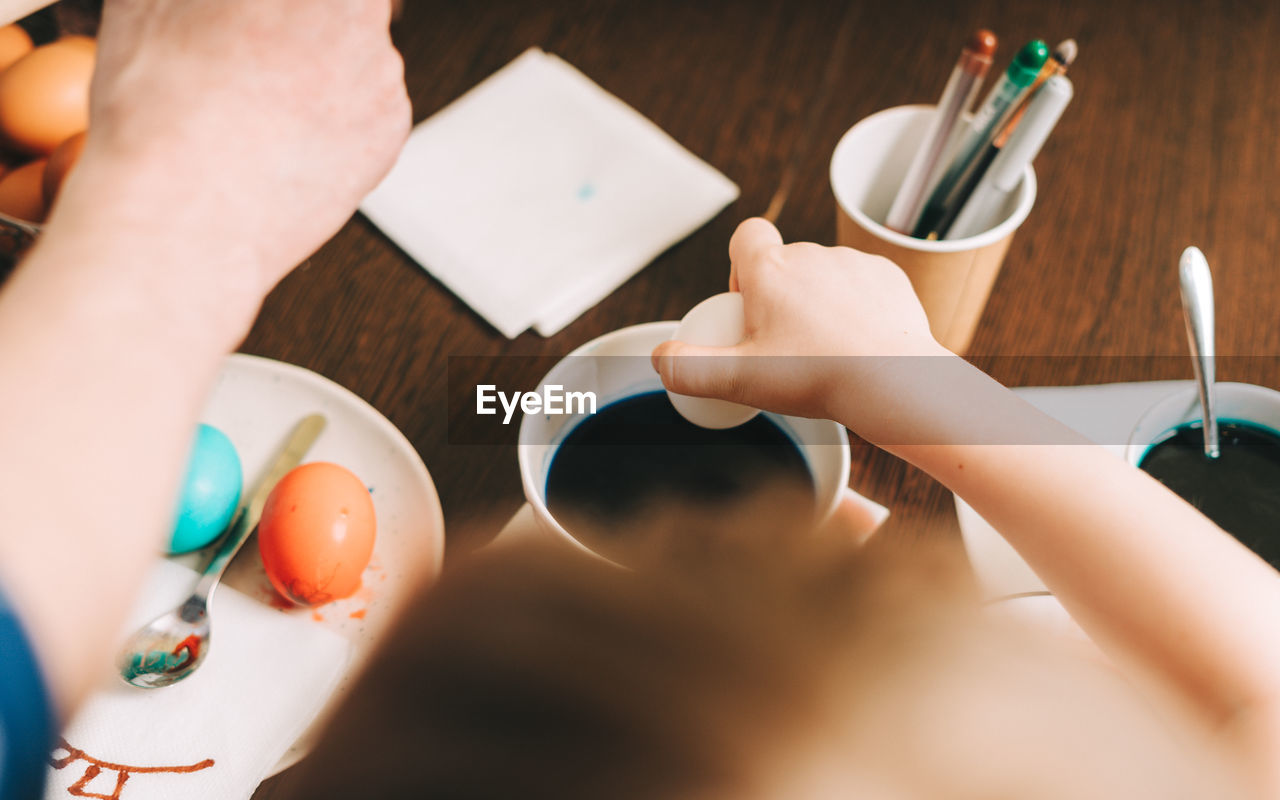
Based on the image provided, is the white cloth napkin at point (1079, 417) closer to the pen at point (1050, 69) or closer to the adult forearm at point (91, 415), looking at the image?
the pen at point (1050, 69)

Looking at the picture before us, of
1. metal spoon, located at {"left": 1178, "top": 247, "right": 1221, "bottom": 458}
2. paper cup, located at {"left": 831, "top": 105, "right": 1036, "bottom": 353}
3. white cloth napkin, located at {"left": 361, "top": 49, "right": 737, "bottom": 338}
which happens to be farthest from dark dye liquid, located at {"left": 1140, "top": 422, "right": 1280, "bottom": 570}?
white cloth napkin, located at {"left": 361, "top": 49, "right": 737, "bottom": 338}

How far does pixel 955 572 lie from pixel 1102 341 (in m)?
0.22

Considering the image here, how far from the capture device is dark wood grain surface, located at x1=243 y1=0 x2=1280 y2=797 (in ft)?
1.82

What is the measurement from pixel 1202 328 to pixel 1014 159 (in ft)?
0.47

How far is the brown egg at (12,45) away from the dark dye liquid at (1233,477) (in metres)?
0.78

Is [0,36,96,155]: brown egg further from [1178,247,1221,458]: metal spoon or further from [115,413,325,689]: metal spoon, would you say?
[1178,247,1221,458]: metal spoon

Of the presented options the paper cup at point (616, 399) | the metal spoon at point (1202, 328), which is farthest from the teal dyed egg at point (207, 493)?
the metal spoon at point (1202, 328)

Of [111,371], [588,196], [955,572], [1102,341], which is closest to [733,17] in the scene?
[588,196]

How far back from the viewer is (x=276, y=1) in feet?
1.17

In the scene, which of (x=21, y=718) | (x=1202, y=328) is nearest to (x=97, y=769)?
(x=21, y=718)

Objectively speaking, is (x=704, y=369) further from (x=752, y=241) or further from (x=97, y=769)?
(x=97, y=769)

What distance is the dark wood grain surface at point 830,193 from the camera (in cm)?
55

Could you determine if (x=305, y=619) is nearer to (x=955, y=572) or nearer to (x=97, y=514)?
(x=97, y=514)

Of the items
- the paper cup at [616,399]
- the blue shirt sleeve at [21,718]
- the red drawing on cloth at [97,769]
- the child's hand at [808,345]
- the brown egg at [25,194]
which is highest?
the blue shirt sleeve at [21,718]
